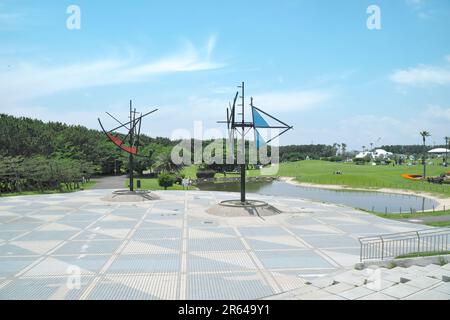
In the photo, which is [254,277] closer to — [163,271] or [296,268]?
[296,268]

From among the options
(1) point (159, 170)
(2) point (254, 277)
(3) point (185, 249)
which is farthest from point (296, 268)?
(1) point (159, 170)

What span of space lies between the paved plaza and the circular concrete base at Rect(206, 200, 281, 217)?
899mm

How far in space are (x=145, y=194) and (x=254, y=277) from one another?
70.3 ft

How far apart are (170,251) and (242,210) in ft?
30.1

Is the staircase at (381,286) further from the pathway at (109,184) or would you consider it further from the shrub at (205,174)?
the shrub at (205,174)

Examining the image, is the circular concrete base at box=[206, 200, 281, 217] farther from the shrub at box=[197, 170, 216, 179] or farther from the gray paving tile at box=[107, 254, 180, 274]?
the shrub at box=[197, 170, 216, 179]

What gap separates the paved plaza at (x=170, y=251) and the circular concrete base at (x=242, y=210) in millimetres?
899

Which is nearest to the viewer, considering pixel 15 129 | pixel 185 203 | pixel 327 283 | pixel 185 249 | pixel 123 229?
pixel 327 283

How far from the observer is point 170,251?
15.4 meters

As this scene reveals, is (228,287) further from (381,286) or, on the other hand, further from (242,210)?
(242,210)

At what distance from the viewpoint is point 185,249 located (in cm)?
1579

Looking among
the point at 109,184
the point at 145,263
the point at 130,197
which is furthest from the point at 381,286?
the point at 109,184

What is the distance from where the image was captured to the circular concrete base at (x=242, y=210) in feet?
77.7

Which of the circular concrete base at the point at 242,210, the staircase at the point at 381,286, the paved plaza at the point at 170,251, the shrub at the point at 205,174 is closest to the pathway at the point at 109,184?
the shrub at the point at 205,174
